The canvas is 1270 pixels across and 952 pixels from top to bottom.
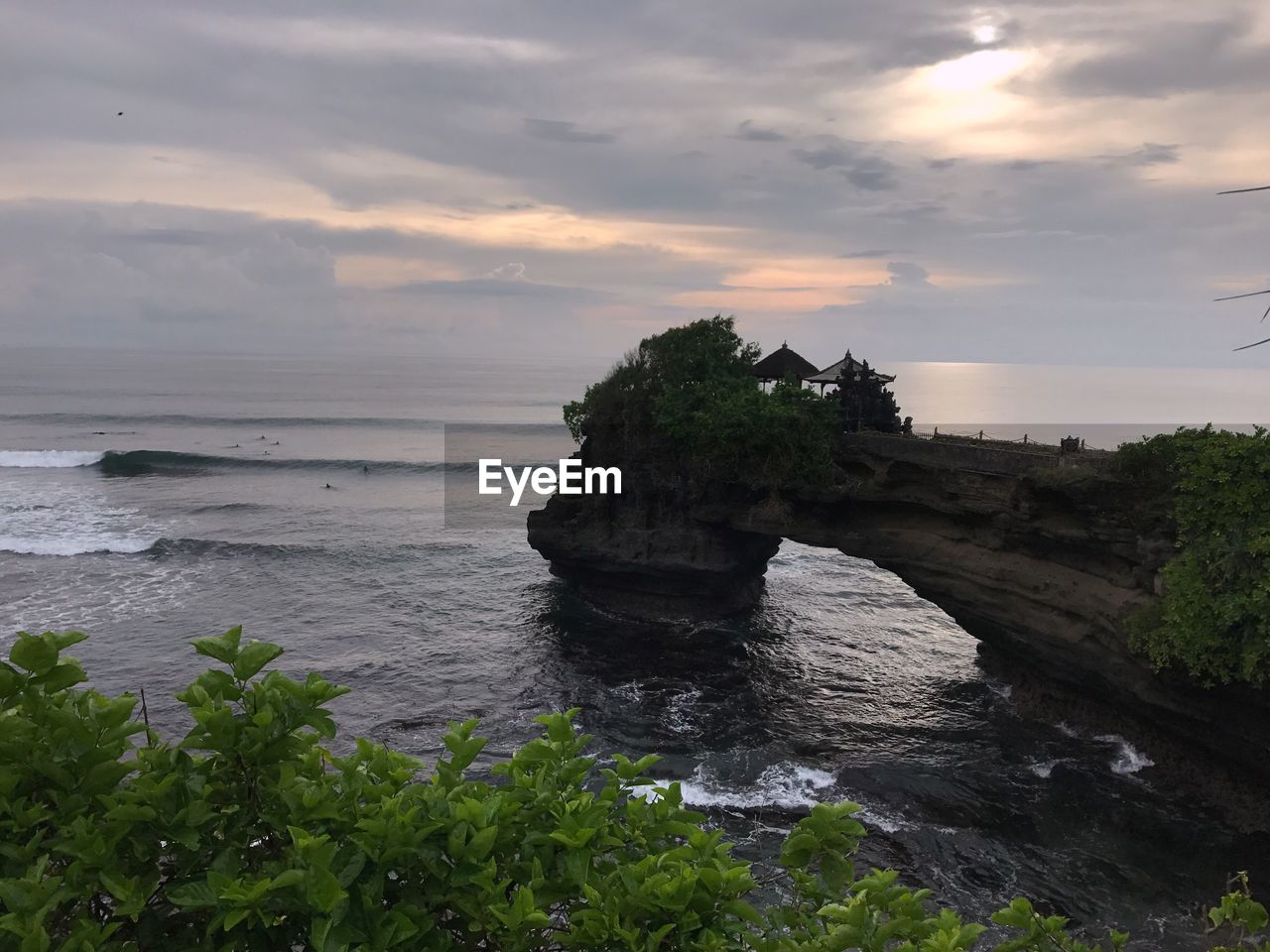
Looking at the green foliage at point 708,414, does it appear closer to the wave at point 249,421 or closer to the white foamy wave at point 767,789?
the white foamy wave at point 767,789

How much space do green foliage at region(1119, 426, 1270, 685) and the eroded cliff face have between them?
0.72 m

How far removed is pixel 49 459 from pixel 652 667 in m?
50.0

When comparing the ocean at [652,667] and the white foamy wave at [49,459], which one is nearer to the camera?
the ocean at [652,667]

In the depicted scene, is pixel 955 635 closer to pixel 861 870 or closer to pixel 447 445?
pixel 861 870

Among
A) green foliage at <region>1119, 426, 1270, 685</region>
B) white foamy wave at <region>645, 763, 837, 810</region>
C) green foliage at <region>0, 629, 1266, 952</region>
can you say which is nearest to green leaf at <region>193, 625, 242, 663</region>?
green foliage at <region>0, 629, 1266, 952</region>

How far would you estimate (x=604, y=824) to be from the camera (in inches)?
168

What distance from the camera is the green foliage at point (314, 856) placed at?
3719 mm

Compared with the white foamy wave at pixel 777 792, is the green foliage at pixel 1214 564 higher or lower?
higher

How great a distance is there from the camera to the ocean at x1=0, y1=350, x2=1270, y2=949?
14938 mm

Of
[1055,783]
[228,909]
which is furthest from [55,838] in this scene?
[1055,783]

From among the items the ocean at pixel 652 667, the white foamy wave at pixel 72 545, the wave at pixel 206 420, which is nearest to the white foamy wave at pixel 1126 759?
the ocean at pixel 652 667

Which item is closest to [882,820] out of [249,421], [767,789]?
[767,789]

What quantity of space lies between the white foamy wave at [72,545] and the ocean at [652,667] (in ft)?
0.45

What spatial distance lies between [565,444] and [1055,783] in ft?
183
